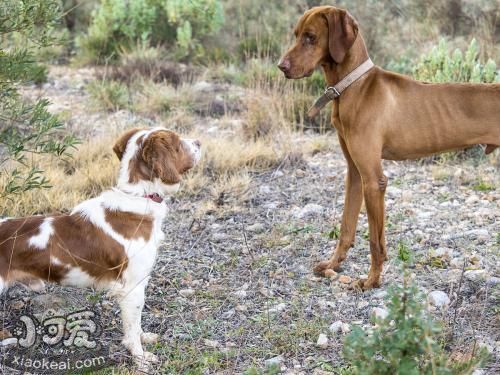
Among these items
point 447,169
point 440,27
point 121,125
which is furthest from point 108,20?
point 447,169

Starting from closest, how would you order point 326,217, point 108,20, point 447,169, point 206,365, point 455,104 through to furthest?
1. point 206,365
2. point 455,104
3. point 326,217
4. point 447,169
5. point 108,20

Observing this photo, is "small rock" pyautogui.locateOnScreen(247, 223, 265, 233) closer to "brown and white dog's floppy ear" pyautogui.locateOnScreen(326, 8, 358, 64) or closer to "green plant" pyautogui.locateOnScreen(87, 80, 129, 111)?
"brown and white dog's floppy ear" pyautogui.locateOnScreen(326, 8, 358, 64)

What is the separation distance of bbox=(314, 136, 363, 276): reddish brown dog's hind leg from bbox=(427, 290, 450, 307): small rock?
71 centimetres

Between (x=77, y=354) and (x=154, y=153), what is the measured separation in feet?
3.84

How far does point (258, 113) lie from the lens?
24.8ft

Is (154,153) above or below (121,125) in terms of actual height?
above

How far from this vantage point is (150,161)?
3926mm

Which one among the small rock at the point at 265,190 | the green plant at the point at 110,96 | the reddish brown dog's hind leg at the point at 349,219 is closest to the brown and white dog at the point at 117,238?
the reddish brown dog's hind leg at the point at 349,219

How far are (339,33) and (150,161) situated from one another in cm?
143

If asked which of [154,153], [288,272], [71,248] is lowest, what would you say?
[288,272]

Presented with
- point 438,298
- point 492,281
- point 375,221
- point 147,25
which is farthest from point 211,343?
point 147,25

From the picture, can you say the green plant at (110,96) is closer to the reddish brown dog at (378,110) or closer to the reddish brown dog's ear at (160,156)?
the reddish brown dog at (378,110)

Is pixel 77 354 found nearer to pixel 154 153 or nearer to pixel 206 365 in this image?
pixel 206 365

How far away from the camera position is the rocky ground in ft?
13.0
